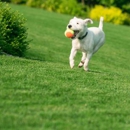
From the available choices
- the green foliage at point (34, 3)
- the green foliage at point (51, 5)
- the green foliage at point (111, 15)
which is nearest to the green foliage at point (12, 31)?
the green foliage at point (111, 15)

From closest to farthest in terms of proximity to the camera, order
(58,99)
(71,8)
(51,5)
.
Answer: (58,99)
(71,8)
(51,5)

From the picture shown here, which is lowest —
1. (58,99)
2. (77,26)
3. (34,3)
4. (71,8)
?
A: (34,3)

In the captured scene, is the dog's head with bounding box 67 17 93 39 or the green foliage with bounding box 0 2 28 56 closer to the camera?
the dog's head with bounding box 67 17 93 39

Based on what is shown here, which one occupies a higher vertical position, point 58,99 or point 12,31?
point 58,99

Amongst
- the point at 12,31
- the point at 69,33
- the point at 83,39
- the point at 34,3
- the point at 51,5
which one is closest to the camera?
the point at 69,33

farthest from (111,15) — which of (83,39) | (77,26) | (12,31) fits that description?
(77,26)

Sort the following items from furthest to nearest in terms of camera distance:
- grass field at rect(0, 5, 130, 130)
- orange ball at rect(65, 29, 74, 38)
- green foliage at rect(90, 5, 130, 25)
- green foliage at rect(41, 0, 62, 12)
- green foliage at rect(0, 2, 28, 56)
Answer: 1. green foliage at rect(41, 0, 62, 12)
2. green foliage at rect(90, 5, 130, 25)
3. green foliage at rect(0, 2, 28, 56)
4. orange ball at rect(65, 29, 74, 38)
5. grass field at rect(0, 5, 130, 130)

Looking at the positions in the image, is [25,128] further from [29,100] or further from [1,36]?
[1,36]

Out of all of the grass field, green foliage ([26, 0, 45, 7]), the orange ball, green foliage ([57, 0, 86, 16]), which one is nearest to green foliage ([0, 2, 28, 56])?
the grass field

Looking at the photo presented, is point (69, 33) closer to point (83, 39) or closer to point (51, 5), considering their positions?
point (83, 39)

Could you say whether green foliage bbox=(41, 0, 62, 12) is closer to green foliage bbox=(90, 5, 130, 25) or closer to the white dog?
green foliage bbox=(90, 5, 130, 25)

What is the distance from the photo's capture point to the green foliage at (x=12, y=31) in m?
13.6

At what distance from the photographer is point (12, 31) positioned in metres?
13.9

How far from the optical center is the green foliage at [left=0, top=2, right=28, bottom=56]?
13.6 m
